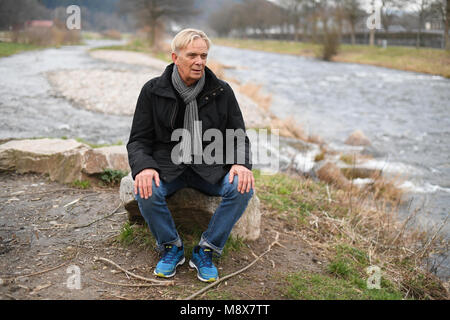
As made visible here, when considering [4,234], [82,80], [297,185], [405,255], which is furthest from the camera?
[82,80]

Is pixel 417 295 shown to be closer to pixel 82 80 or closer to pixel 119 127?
pixel 119 127

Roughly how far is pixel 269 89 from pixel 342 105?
3.32 metres

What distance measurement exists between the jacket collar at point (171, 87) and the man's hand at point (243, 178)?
0.59 meters

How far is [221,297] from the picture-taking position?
2885 millimetres

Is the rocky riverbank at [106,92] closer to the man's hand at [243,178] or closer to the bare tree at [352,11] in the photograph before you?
the man's hand at [243,178]

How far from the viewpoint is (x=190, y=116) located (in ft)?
10.5

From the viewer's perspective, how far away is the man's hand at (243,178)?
3039 millimetres

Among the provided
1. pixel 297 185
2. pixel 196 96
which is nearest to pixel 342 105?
pixel 297 185

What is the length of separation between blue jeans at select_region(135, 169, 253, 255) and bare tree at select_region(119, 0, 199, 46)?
2883cm

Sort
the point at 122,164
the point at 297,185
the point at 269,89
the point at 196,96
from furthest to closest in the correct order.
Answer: the point at 269,89, the point at 297,185, the point at 122,164, the point at 196,96

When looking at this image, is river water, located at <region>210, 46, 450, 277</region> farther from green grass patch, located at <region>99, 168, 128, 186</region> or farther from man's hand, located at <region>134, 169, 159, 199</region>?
green grass patch, located at <region>99, 168, 128, 186</region>

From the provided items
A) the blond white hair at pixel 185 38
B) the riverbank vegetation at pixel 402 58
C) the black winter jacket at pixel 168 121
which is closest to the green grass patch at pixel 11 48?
the black winter jacket at pixel 168 121

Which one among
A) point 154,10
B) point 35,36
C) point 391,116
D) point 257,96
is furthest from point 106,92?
point 154,10

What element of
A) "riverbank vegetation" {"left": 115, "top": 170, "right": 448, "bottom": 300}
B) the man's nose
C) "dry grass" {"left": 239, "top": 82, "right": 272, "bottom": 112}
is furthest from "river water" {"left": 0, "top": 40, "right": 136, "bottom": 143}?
the man's nose
